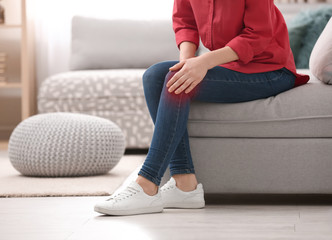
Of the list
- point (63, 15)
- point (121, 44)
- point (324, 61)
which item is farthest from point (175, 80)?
point (63, 15)

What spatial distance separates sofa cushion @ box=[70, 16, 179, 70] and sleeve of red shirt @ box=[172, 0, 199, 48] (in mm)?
1992

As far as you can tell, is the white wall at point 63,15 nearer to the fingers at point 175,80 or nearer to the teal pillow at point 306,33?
the teal pillow at point 306,33

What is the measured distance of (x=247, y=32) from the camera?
5.80ft

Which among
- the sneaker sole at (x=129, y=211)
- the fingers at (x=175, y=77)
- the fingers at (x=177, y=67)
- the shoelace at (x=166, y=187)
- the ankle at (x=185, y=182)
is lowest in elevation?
the sneaker sole at (x=129, y=211)

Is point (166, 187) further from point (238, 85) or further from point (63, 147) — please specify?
point (63, 147)

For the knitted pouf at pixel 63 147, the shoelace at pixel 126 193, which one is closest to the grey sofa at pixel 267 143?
the shoelace at pixel 126 193

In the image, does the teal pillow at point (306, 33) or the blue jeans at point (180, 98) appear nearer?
the blue jeans at point (180, 98)

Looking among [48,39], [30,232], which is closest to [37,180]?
[30,232]

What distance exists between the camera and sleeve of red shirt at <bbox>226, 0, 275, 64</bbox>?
5.72ft

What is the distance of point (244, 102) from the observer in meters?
1.83

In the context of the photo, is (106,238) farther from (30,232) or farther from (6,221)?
(6,221)

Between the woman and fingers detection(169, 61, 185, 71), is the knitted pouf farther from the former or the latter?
fingers detection(169, 61, 185, 71)

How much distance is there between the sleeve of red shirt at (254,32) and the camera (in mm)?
1742

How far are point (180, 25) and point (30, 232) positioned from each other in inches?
34.6
